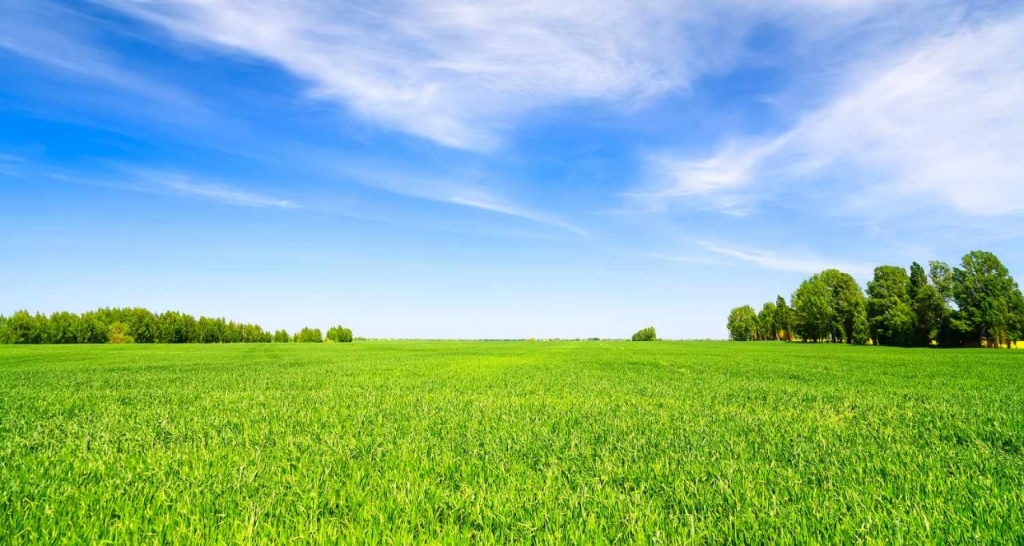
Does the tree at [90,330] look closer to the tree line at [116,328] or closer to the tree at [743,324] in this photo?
the tree line at [116,328]

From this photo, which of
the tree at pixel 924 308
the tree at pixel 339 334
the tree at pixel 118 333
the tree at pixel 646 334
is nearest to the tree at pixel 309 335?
the tree at pixel 339 334

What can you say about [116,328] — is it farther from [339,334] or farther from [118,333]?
[339,334]

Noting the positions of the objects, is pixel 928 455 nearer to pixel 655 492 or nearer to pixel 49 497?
pixel 655 492

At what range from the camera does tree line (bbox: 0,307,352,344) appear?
4262 inches

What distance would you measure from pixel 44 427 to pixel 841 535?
1046cm

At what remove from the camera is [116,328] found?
116812 millimetres

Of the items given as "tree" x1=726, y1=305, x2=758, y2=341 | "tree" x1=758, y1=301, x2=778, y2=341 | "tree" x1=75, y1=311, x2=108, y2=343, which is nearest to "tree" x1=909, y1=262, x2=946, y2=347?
"tree" x1=758, y1=301, x2=778, y2=341

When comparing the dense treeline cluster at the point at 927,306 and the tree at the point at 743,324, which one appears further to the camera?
the tree at the point at 743,324

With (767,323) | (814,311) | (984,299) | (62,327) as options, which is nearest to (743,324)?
(767,323)

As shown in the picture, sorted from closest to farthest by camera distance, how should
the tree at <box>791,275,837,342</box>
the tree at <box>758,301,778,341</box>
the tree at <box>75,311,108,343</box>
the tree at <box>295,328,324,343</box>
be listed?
the tree at <box>791,275,837,342</box> < the tree at <box>75,311,108,343</box> < the tree at <box>758,301,778,341</box> < the tree at <box>295,328,324,343</box>

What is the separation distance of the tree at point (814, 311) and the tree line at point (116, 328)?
153382mm

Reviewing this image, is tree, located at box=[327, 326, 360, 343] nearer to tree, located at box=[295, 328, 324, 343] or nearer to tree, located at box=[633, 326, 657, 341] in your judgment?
tree, located at box=[295, 328, 324, 343]

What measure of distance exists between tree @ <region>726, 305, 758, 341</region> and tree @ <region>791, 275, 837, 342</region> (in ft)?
147

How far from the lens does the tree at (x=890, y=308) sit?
7600cm
